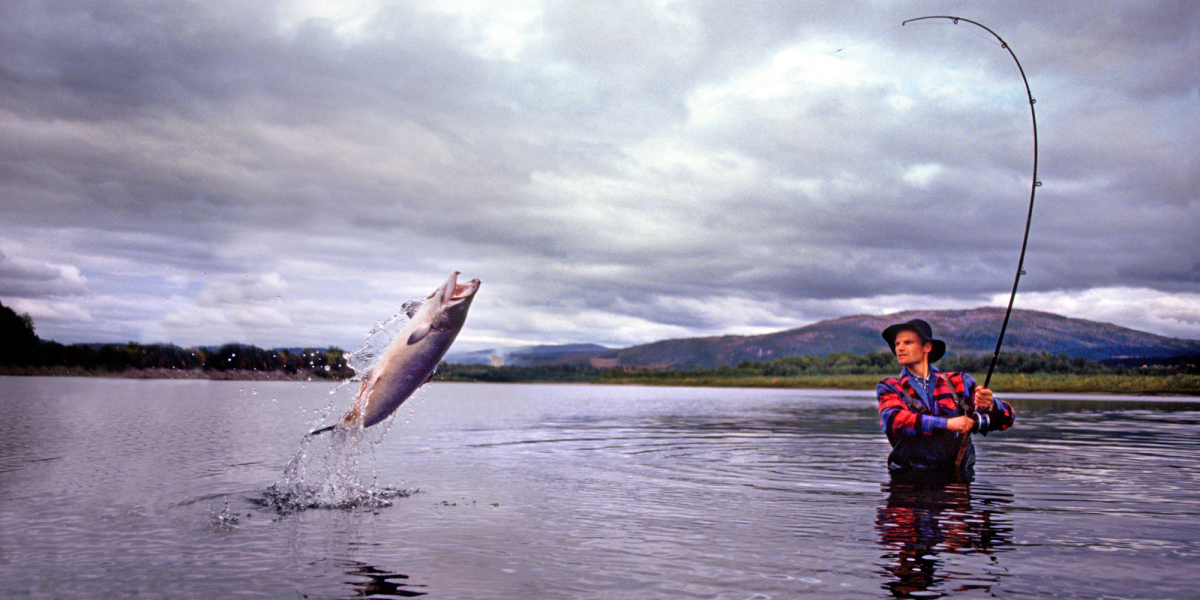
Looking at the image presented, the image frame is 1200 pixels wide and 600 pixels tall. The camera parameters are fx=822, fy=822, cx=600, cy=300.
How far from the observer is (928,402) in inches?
442

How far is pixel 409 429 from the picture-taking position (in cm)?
2589

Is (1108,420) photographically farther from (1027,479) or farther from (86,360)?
(86,360)

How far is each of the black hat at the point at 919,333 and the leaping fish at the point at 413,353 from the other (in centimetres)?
646

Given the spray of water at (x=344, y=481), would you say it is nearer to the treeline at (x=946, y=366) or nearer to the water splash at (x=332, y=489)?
the water splash at (x=332, y=489)

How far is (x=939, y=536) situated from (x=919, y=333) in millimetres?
3337

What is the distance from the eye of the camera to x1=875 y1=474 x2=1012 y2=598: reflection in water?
6.64m

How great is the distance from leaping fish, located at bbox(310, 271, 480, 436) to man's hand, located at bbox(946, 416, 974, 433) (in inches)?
278

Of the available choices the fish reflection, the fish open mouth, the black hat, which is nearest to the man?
the black hat

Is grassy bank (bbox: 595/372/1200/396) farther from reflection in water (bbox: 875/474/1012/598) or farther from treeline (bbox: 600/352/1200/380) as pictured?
reflection in water (bbox: 875/474/1012/598)

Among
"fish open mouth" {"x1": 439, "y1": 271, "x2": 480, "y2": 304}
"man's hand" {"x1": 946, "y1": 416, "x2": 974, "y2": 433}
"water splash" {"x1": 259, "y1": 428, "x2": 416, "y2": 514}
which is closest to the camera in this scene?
"fish open mouth" {"x1": 439, "y1": 271, "x2": 480, "y2": 304}

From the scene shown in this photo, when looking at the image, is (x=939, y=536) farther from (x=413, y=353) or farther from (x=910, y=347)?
(x=413, y=353)

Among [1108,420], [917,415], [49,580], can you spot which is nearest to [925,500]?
[917,415]

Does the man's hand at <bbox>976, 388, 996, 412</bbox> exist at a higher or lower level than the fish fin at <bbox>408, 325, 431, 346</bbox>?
lower

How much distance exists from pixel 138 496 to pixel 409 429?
14789 millimetres
